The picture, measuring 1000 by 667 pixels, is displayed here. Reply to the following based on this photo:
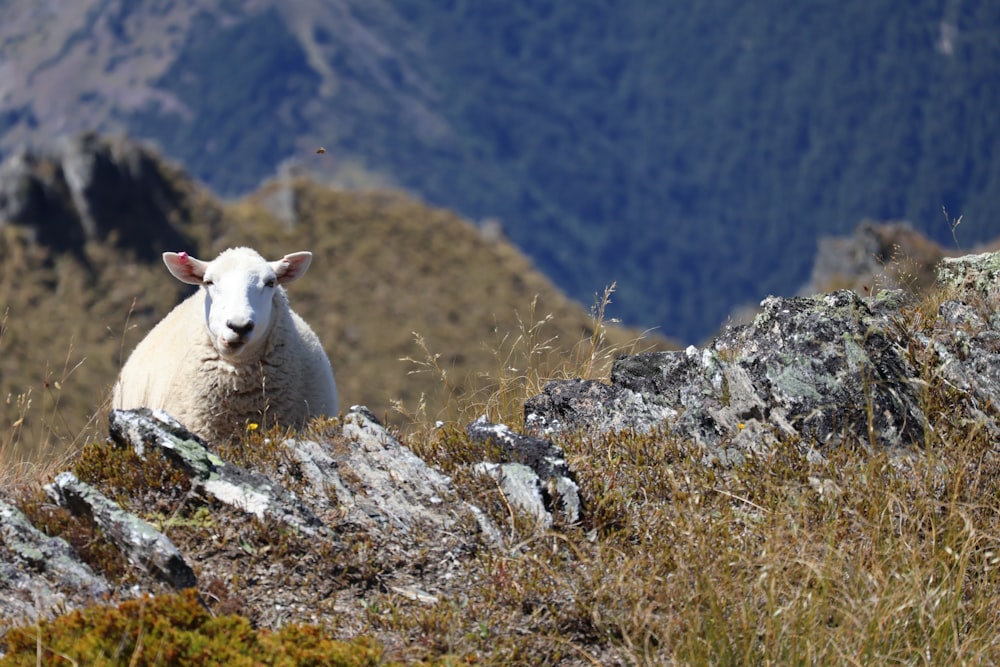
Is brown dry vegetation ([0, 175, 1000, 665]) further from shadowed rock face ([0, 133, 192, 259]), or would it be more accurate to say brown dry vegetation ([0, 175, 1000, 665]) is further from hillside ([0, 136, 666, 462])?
shadowed rock face ([0, 133, 192, 259])

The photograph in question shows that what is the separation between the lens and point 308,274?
56.1 m

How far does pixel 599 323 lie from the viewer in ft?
23.7

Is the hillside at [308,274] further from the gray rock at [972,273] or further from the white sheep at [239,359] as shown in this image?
the gray rock at [972,273]

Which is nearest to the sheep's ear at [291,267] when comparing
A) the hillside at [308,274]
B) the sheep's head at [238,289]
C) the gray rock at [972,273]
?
the sheep's head at [238,289]

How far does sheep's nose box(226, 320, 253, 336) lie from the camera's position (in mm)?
8008

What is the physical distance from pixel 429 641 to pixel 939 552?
222 cm

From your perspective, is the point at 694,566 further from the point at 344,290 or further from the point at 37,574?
the point at 344,290

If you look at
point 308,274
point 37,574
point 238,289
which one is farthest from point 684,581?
point 308,274

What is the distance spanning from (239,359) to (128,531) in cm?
369

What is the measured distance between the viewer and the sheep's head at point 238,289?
8102 millimetres

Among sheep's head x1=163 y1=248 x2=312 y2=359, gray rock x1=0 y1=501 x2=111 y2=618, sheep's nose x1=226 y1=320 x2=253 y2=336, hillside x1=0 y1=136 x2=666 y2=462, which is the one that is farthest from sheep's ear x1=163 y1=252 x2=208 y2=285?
hillside x1=0 y1=136 x2=666 y2=462

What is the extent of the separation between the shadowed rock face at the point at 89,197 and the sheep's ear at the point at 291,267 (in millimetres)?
48699

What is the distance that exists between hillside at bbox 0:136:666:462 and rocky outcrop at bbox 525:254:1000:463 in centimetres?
4048

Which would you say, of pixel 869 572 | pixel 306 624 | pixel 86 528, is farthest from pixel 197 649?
pixel 869 572
